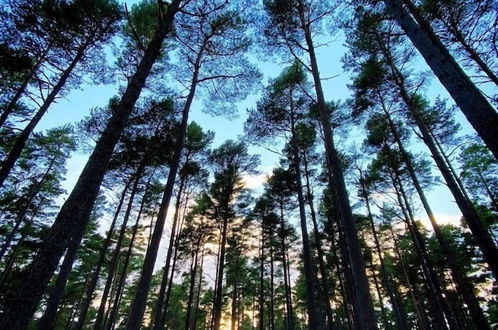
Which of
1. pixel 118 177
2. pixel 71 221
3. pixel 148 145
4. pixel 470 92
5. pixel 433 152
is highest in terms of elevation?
pixel 148 145

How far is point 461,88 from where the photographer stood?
11.5 feet

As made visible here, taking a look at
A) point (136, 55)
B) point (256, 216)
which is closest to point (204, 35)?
point (136, 55)

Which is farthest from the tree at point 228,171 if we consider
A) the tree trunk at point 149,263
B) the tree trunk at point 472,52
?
the tree trunk at point 472,52

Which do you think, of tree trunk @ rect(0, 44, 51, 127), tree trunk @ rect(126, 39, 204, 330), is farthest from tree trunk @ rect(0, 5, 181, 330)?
tree trunk @ rect(0, 44, 51, 127)

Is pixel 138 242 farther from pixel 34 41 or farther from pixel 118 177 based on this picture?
pixel 34 41

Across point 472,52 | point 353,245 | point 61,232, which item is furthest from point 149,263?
point 472,52

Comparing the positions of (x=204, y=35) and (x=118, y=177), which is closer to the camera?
(x=204, y=35)

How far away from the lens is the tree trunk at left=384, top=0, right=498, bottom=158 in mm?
2971

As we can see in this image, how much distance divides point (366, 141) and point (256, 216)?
945 cm

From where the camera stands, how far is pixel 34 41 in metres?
10.2

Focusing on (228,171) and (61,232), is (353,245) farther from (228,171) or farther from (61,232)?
(228,171)

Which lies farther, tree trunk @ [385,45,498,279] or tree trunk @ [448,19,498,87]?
tree trunk @ [448,19,498,87]

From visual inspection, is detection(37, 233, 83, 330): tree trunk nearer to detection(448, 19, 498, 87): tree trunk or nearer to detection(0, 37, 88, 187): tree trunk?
detection(0, 37, 88, 187): tree trunk

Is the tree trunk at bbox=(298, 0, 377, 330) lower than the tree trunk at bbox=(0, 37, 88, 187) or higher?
lower
